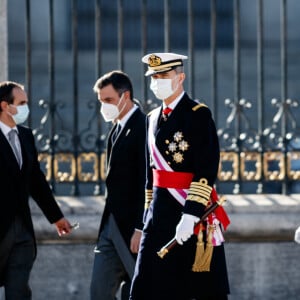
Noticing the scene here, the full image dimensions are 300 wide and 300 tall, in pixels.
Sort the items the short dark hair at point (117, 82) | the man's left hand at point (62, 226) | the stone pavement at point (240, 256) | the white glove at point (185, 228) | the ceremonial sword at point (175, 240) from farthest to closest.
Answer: the stone pavement at point (240, 256)
the man's left hand at point (62, 226)
the short dark hair at point (117, 82)
the ceremonial sword at point (175, 240)
the white glove at point (185, 228)

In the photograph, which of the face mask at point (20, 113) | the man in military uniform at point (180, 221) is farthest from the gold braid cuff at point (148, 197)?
the face mask at point (20, 113)

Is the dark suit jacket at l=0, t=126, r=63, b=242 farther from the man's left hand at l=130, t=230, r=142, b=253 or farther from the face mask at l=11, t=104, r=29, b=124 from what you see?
the man's left hand at l=130, t=230, r=142, b=253

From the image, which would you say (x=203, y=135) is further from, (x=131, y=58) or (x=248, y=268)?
(x=131, y=58)

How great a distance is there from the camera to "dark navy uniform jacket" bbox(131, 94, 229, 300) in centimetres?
781

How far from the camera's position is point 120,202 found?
8719 mm

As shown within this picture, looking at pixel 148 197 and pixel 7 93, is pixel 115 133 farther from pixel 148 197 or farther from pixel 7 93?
pixel 148 197

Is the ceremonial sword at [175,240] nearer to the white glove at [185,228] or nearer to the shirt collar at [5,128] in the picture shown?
the white glove at [185,228]

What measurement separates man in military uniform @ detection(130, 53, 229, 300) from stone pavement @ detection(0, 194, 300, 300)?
226 centimetres

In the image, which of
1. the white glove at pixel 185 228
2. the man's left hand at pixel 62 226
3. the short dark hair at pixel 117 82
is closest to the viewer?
the white glove at pixel 185 228

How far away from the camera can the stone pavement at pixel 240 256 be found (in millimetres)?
10172

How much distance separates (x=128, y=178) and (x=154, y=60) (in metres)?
0.92

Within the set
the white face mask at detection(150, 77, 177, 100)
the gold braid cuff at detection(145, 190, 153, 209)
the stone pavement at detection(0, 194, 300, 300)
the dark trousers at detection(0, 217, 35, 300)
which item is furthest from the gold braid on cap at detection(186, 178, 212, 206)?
the stone pavement at detection(0, 194, 300, 300)

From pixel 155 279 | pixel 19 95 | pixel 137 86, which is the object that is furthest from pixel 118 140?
pixel 137 86

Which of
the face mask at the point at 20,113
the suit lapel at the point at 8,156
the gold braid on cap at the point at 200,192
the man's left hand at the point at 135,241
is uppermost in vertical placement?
the face mask at the point at 20,113
